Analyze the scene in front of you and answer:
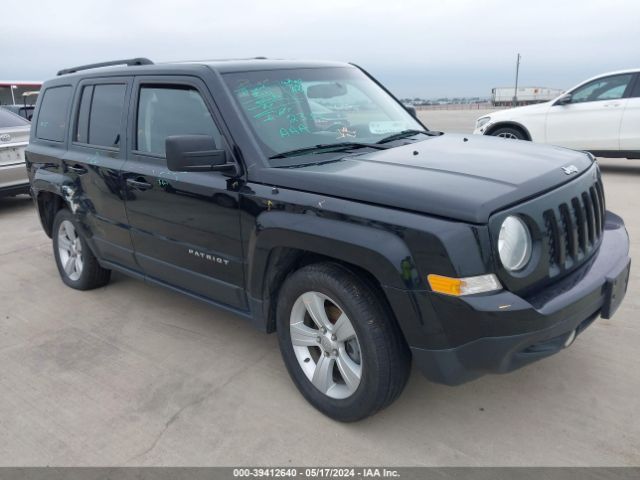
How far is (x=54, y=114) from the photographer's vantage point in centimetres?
489

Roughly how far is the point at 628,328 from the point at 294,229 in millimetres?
2458

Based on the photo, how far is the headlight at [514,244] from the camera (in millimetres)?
2328

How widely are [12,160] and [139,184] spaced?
17.7 feet

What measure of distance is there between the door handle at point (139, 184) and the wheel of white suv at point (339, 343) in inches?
52.3

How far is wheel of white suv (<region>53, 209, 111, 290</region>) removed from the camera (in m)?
4.79

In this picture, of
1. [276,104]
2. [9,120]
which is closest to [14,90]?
[9,120]

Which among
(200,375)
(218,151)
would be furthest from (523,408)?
(218,151)

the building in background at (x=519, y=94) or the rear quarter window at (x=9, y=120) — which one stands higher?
the rear quarter window at (x=9, y=120)

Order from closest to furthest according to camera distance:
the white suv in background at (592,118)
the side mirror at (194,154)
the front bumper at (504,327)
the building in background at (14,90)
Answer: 1. the front bumper at (504,327)
2. the side mirror at (194,154)
3. the white suv in background at (592,118)
4. the building in background at (14,90)

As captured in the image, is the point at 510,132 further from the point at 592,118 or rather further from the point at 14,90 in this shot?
the point at 14,90

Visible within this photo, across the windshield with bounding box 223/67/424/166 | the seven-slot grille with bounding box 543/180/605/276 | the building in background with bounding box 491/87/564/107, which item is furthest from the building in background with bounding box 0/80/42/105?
the building in background with bounding box 491/87/564/107

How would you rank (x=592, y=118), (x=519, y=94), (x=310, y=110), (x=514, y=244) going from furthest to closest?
(x=519, y=94), (x=592, y=118), (x=310, y=110), (x=514, y=244)

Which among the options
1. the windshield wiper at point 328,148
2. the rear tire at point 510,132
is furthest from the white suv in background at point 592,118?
the windshield wiper at point 328,148

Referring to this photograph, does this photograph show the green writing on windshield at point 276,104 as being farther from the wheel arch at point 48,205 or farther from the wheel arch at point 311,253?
the wheel arch at point 48,205
